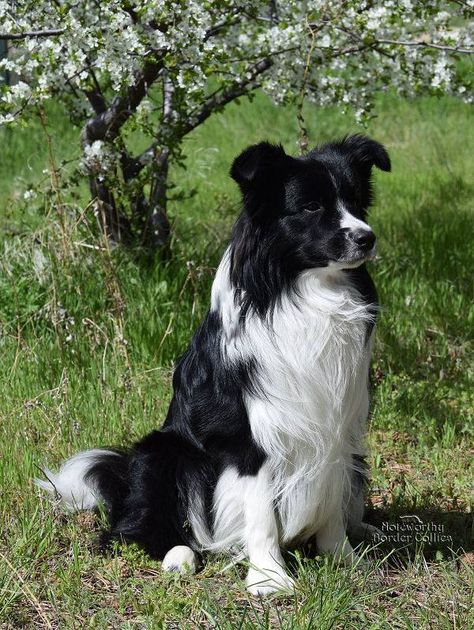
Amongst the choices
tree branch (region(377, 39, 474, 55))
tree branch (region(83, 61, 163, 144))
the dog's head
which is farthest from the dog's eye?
tree branch (region(377, 39, 474, 55))

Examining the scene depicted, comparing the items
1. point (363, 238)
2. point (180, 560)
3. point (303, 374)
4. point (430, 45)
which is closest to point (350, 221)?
point (363, 238)

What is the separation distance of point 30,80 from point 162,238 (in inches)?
46.9

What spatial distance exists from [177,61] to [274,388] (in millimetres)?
2021

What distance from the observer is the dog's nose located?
2877 millimetres

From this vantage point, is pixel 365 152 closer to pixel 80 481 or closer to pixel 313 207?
pixel 313 207

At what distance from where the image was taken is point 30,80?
17.5 feet

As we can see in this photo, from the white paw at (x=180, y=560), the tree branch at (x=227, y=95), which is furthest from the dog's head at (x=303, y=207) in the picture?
the tree branch at (x=227, y=95)

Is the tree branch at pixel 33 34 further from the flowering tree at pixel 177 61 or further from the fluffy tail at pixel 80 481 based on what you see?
the fluffy tail at pixel 80 481

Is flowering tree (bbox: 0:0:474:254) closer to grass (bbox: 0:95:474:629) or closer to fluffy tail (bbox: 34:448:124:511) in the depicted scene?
grass (bbox: 0:95:474:629)

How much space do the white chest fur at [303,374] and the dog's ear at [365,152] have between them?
42 centimetres

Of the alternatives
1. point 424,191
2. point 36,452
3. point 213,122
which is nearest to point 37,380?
point 36,452

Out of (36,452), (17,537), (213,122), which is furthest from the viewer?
(213,122)

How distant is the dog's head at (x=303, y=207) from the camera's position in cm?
292

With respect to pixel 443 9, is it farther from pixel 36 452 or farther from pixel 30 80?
pixel 36 452
